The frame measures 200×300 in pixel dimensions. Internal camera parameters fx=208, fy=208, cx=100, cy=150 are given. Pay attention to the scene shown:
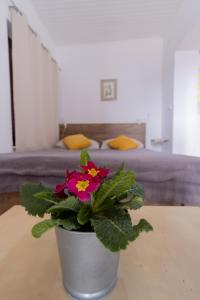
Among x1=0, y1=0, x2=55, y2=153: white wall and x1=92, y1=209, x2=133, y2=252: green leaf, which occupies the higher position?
x1=0, y1=0, x2=55, y2=153: white wall

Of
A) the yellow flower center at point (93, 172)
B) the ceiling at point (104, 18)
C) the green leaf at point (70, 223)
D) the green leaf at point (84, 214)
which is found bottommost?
the green leaf at point (70, 223)

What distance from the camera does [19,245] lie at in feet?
2.02

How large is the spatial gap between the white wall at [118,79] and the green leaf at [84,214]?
3166 millimetres

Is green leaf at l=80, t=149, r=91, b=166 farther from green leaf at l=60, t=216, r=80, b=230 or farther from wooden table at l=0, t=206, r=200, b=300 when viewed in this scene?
wooden table at l=0, t=206, r=200, b=300

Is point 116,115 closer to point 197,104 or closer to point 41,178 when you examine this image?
point 197,104

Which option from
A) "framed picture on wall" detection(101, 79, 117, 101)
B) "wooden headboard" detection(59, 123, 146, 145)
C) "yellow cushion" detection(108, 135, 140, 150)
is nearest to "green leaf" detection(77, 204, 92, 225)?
"yellow cushion" detection(108, 135, 140, 150)

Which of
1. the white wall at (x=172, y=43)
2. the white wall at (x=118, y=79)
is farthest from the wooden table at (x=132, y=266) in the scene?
the white wall at (x=118, y=79)

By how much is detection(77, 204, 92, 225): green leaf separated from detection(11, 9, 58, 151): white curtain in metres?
1.92

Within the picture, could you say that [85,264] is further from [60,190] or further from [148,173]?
[148,173]

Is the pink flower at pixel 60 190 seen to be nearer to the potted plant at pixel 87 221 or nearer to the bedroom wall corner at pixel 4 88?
the potted plant at pixel 87 221

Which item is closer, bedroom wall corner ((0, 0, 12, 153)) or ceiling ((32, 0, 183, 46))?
bedroom wall corner ((0, 0, 12, 153))

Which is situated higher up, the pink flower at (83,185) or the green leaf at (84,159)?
the green leaf at (84,159)

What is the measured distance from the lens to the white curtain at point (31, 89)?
210 cm

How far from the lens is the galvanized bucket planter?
394mm
